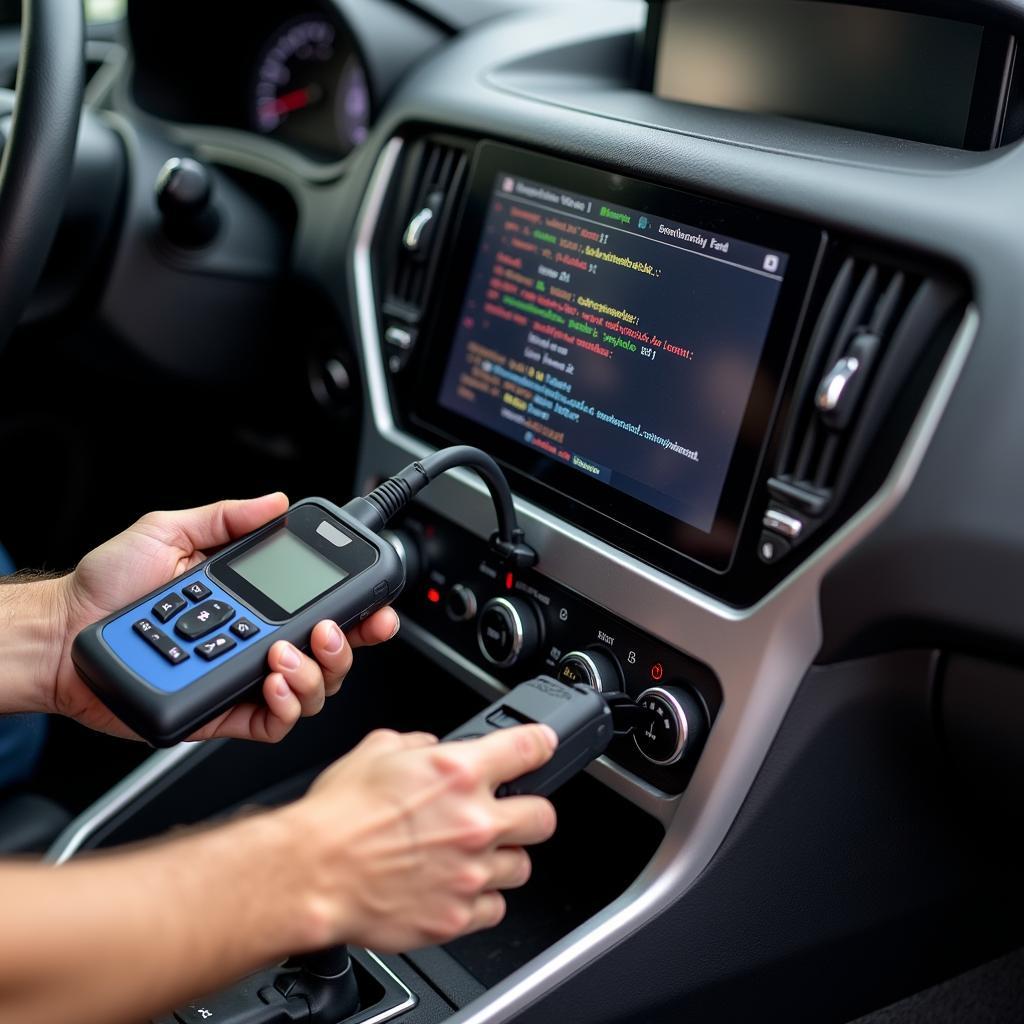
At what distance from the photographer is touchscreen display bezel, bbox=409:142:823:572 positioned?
898 millimetres

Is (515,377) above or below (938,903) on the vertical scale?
above

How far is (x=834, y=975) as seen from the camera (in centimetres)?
110

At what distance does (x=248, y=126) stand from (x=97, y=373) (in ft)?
1.29

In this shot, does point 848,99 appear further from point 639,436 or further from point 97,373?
point 97,373

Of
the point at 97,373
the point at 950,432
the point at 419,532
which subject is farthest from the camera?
the point at 97,373

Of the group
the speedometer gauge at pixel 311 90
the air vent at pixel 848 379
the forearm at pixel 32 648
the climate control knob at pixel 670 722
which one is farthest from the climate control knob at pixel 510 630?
the speedometer gauge at pixel 311 90

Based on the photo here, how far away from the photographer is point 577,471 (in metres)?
1.04

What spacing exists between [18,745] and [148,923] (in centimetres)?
66

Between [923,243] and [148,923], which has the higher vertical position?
[923,243]

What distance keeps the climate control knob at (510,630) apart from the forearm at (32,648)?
0.34m

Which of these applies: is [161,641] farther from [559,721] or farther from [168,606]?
[559,721]

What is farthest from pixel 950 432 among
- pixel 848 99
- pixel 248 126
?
pixel 248 126

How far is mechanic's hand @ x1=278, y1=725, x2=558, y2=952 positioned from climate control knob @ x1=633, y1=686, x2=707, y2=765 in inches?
9.1

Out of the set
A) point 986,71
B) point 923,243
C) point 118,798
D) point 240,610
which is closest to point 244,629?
point 240,610
